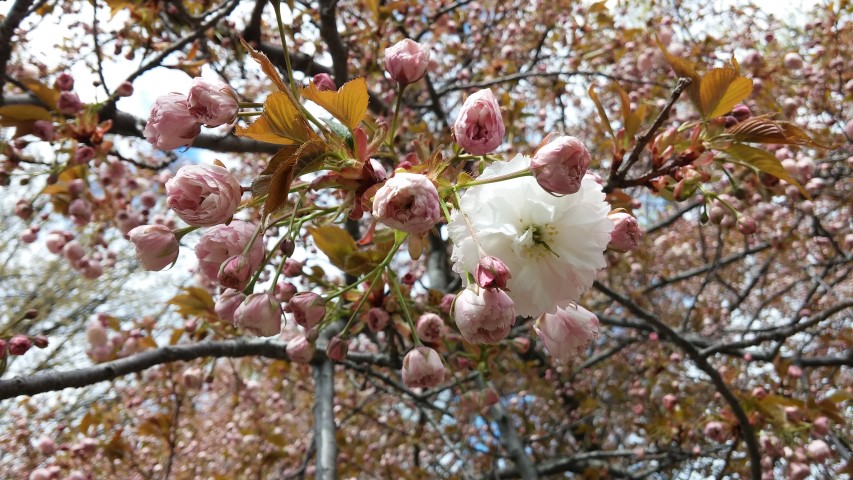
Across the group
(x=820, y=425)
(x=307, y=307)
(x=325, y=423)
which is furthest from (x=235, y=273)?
(x=820, y=425)

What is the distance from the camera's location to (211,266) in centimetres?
69

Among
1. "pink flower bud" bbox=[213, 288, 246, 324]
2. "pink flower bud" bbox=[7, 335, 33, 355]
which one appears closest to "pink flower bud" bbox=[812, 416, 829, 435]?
"pink flower bud" bbox=[213, 288, 246, 324]

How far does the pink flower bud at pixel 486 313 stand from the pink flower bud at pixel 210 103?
1.26 feet

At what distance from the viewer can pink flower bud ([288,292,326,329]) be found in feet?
2.83

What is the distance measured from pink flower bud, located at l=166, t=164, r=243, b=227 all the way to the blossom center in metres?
0.35

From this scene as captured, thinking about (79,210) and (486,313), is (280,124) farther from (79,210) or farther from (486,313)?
(79,210)

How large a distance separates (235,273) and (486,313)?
0.30 metres

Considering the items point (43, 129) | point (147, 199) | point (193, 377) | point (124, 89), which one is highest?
point (147, 199)

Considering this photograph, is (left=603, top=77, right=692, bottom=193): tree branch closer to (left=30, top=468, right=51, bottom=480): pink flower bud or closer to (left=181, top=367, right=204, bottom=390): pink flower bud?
(left=181, top=367, right=204, bottom=390): pink flower bud

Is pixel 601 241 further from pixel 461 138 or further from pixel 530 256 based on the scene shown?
pixel 461 138

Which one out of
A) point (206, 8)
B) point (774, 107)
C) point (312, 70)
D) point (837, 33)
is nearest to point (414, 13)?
point (312, 70)

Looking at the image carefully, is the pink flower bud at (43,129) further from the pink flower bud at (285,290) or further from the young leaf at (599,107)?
the young leaf at (599,107)

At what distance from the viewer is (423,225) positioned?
1.75 feet

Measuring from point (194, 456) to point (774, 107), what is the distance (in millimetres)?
3590
